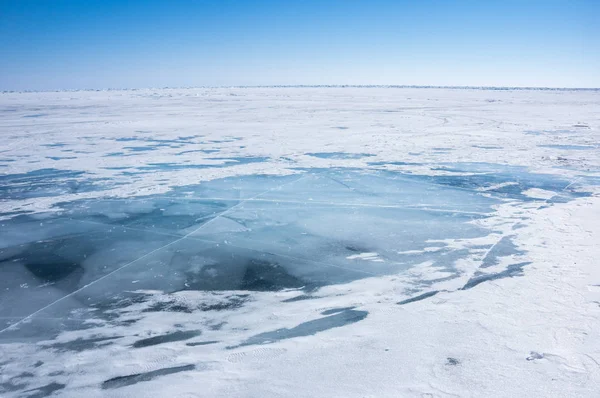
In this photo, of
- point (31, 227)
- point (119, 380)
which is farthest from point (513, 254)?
point (31, 227)

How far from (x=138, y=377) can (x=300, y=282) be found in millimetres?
1784

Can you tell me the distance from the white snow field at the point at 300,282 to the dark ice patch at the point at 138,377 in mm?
10

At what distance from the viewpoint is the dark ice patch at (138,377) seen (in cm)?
267

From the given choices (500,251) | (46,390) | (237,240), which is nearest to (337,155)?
(237,240)

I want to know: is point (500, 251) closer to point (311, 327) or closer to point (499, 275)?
point (499, 275)

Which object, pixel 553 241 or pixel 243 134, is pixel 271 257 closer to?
pixel 553 241

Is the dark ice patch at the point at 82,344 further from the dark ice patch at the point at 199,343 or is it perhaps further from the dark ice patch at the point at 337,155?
the dark ice patch at the point at 337,155

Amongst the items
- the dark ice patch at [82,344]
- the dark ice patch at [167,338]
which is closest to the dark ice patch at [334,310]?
the dark ice patch at [167,338]

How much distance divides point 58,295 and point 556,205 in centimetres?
687

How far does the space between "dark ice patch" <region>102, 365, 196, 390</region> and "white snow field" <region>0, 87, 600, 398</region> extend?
0.01 meters

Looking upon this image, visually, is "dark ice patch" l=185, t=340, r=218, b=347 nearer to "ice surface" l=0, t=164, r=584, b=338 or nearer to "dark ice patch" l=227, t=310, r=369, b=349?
"dark ice patch" l=227, t=310, r=369, b=349

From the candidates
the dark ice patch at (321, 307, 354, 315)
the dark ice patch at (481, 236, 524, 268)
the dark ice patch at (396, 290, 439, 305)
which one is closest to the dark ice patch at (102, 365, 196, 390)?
the dark ice patch at (321, 307, 354, 315)

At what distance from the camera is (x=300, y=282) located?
412 cm

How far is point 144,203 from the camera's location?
672cm
